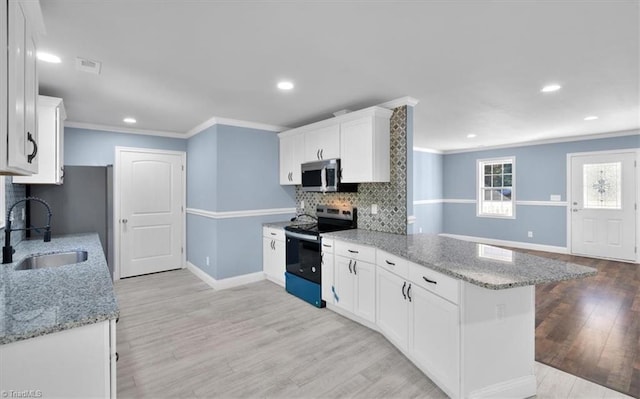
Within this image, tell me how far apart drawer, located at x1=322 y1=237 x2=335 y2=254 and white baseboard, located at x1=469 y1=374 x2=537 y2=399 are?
1.82 m

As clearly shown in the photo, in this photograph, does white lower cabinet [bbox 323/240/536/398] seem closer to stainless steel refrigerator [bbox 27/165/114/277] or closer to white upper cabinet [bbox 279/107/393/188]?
white upper cabinet [bbox 279/107/393/188]

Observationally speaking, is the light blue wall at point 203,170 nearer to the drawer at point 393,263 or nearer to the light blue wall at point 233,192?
the light blue wall at point 233,192

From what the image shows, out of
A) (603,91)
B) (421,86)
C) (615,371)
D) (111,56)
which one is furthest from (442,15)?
(615,371)

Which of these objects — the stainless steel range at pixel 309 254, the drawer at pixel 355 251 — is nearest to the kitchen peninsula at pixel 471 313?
the drawer at pixel 355 251

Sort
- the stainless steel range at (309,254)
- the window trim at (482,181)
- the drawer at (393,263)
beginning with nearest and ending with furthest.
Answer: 1. the drawer at (393,263)
2. the stainless steel range at (309,254)
3. the window trim at (482,181)

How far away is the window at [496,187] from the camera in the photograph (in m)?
6.94

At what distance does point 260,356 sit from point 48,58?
2851 millimetres

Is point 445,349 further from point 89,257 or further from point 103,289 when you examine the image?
point 89,257

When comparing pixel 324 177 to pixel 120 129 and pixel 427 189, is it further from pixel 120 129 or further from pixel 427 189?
pixel 427 189

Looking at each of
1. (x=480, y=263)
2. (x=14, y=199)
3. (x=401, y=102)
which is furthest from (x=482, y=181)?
(x=14, y=199)

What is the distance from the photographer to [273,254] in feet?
14.3

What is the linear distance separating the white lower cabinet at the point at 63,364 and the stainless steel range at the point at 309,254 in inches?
94.0

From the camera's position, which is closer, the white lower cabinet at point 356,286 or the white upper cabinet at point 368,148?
the white lower cabinet at point 356,286

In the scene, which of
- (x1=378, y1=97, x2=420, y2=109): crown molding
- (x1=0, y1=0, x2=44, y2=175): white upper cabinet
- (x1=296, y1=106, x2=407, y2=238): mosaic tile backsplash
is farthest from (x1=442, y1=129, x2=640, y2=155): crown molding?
(x1=0, y1=0, x2=44, y2=175): white upper cabinet
